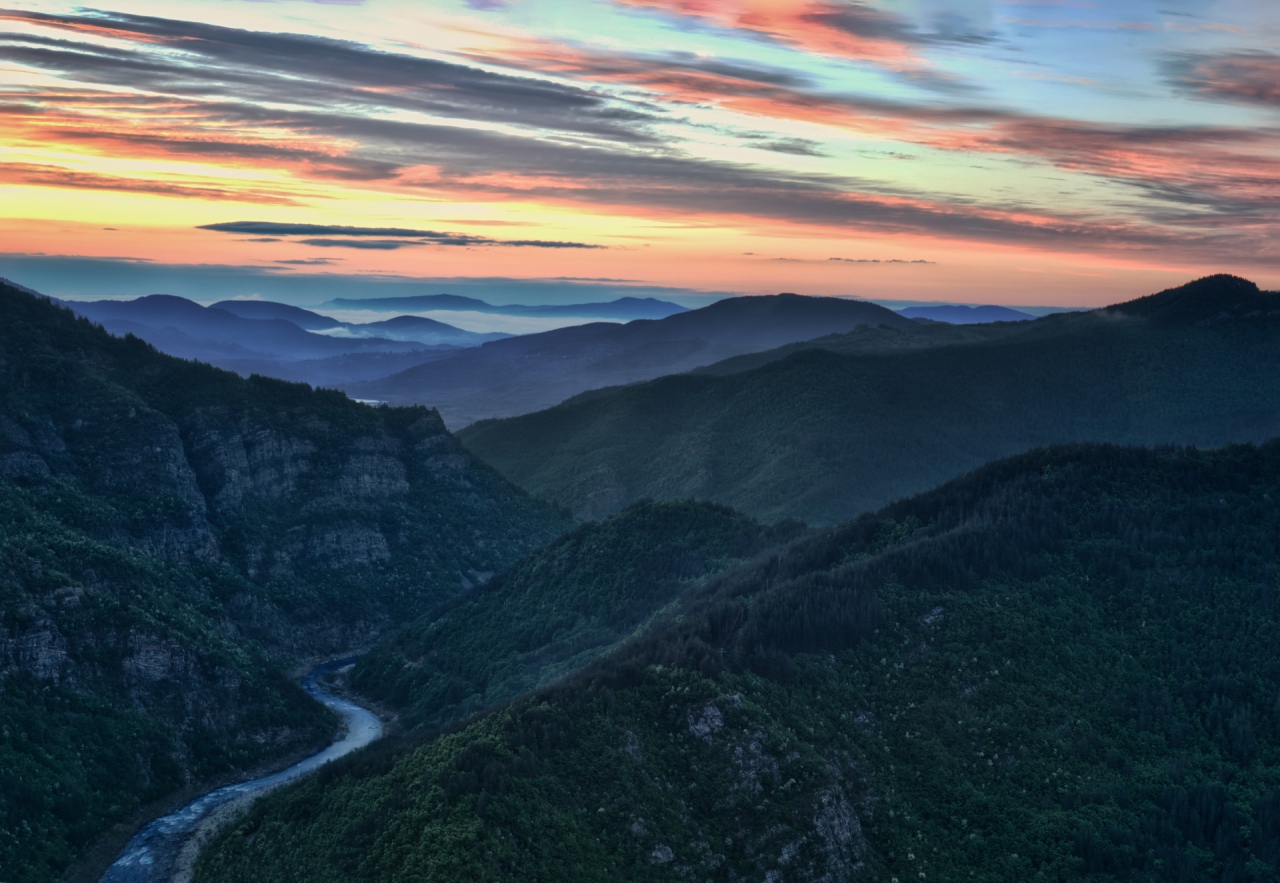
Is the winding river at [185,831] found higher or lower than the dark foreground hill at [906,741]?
lower

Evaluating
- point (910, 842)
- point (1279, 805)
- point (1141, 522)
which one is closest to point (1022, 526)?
point (1141, 522)

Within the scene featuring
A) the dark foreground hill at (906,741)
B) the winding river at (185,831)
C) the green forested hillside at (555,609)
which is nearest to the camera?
the dark foreground hill at (906,741)

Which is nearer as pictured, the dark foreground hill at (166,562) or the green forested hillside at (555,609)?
the dark foreground hill at (166,562)

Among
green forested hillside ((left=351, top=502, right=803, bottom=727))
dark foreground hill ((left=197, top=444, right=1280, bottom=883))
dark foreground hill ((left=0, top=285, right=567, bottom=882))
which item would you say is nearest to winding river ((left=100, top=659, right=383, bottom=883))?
dark foreground hill ((left=0, top=285, right=567, bottom=882))

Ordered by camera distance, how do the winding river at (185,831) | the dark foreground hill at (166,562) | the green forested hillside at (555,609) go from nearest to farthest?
the winding river at (185,831) < the dark foreground hill at (166,562) < the green forested hillside at (555,609)

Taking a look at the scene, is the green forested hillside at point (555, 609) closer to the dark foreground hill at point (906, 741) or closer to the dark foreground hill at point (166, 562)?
the dark foreground hill at point (166, 562)

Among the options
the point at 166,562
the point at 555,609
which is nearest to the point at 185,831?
→ the point at 166,562

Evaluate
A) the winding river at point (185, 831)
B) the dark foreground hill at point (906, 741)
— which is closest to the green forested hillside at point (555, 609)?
the winding river at point (185, 831)
